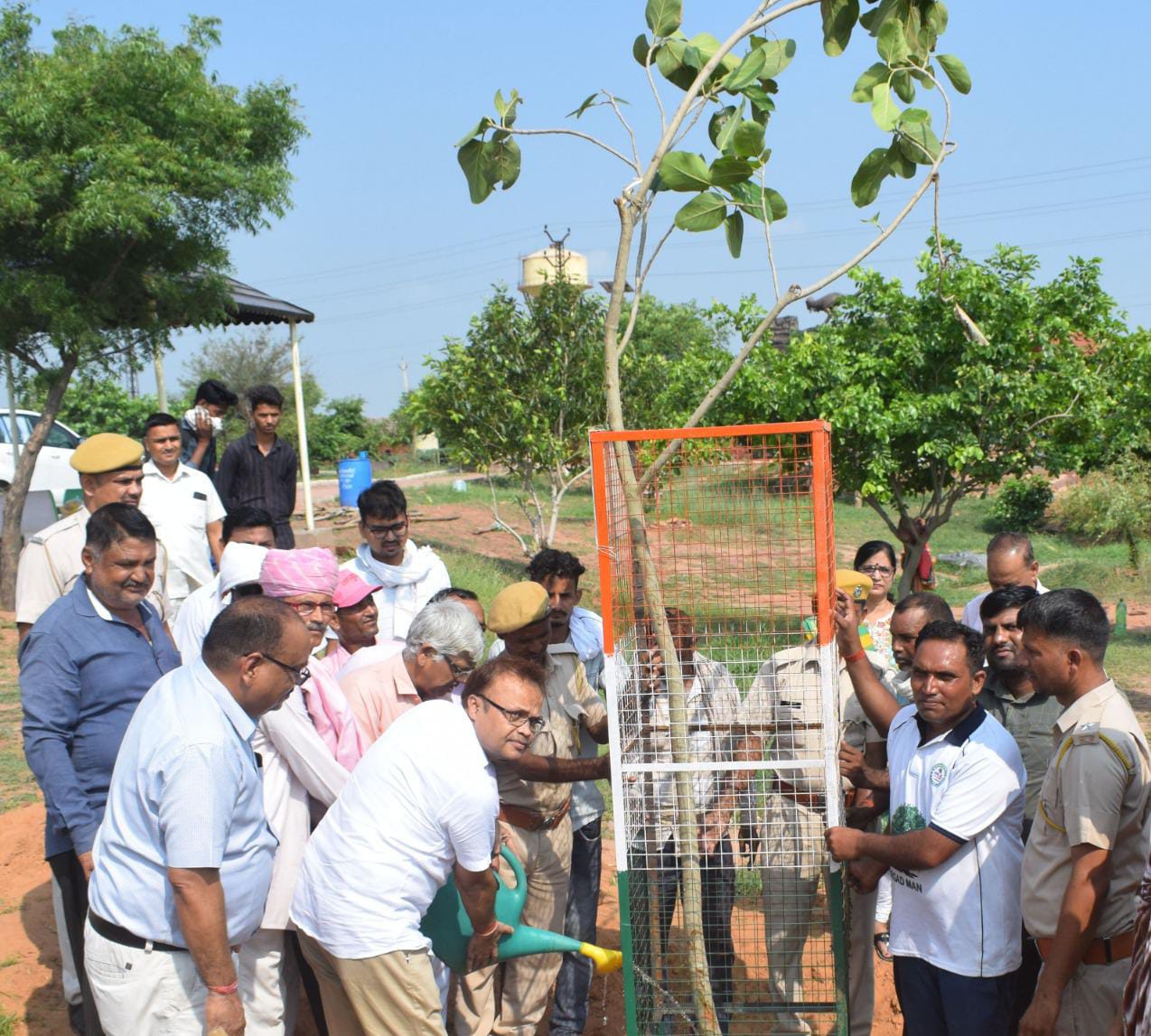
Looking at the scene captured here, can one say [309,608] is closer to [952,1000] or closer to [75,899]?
[75,899]

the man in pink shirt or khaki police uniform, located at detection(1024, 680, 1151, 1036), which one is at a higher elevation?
the man in pink shirt

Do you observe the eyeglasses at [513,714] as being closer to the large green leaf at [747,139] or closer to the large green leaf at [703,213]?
the large green leaf at [703,213]

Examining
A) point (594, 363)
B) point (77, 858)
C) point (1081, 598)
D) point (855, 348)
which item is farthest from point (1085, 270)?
point (77, 858)

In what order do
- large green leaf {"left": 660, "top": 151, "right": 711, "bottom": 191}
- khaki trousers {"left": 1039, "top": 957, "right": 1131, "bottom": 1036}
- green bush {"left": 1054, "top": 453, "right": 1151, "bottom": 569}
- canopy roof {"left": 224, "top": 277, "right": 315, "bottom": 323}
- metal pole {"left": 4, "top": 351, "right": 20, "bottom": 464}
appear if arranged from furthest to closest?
green bush {"left": 1054, "top": 453, "right": 1151, "bottom": 569}
canopy roof {"left": 224, "top": 277, "right": 315, "bottom": 323}
metal pole {"left": 4, "top": 351, "right": 20, "bottom": 464}
large green leaf {"left": 660, "top": 151, "right": 711, "bottom": 191}
khaki trousers {"left": 1039, "top": 957, "right": 1131, "bottom": 1036}

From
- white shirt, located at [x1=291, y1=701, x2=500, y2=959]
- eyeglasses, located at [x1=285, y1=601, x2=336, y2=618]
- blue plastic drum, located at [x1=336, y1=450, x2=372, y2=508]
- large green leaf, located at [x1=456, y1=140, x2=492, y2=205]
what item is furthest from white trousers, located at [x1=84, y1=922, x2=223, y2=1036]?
blue plastic drum, located at [x1=336, y1=450, x2=372, y2=508]

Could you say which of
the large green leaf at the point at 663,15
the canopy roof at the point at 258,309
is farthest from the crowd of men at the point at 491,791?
the canopy roof at the point at 258,309

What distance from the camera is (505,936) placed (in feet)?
10.9

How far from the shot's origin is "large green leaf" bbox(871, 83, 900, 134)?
328cm

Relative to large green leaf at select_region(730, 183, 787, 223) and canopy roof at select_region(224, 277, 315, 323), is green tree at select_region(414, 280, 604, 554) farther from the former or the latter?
large green leaf at select_region(730, 183, 787, 223)

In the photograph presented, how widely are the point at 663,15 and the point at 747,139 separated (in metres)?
0.48

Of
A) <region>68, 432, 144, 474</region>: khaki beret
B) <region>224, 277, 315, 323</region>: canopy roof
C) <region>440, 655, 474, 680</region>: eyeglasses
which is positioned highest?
<region>224, 277, 315, 323</region>: canopy roof

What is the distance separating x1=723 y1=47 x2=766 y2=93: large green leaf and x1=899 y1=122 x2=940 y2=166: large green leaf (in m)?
0.45

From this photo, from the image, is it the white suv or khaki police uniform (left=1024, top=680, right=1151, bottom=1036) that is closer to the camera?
khaki police uniform (left=1024, top=680, right=1151, bottom=1036)

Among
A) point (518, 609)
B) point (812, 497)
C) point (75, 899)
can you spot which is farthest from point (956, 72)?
point (75, 899)
